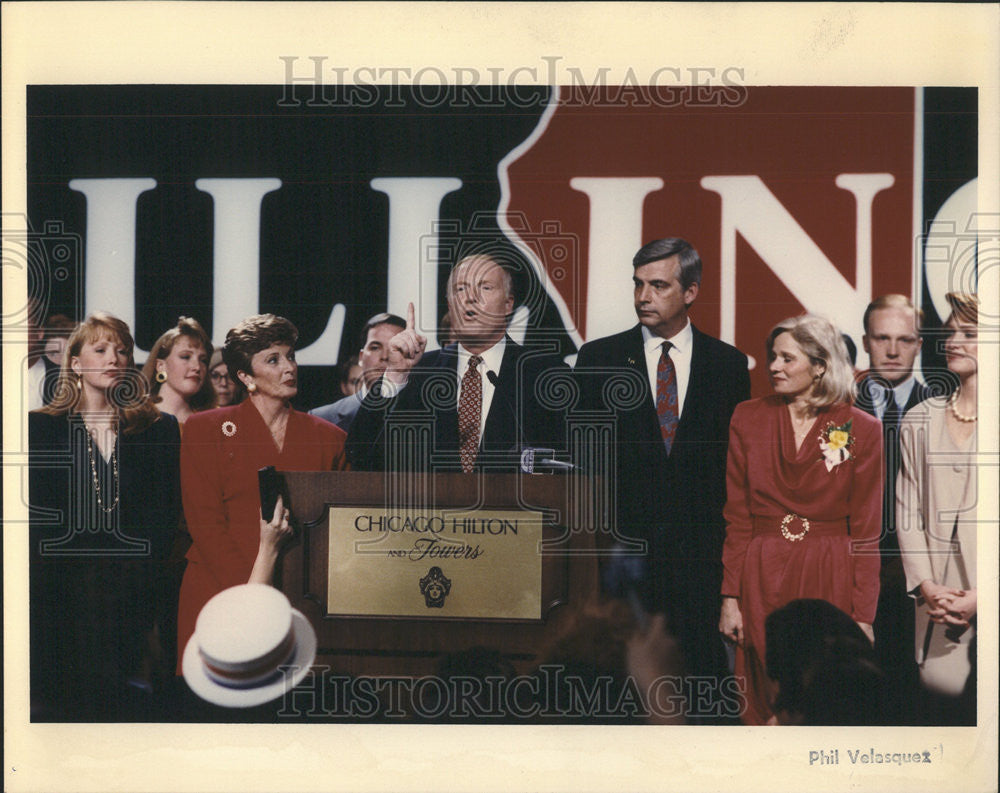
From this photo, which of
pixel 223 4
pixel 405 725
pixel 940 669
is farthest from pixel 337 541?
pixel 940 669

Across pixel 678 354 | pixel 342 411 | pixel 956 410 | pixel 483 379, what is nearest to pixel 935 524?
pixel 956 410

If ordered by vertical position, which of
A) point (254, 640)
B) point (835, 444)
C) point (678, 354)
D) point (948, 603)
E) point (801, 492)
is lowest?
point (254, 640)

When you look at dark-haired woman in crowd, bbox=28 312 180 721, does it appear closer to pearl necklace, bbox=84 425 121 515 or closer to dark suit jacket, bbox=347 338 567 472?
pearl necklace, bbox=84 425 121 515

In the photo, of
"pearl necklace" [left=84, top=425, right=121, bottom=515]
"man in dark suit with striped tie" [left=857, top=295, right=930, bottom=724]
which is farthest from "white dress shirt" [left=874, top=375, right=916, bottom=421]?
"pearl necklace" [left=84, top=425, right=121, bottom=515]

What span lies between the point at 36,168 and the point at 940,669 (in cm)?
277

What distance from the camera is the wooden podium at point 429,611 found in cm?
240

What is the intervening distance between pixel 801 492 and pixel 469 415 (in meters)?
0.90

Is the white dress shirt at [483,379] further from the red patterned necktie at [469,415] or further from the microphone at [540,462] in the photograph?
the microphone at [540,462]

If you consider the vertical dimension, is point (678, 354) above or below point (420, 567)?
above

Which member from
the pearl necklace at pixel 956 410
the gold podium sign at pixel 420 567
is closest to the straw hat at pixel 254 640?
the gold podium sign at pixel 420 567

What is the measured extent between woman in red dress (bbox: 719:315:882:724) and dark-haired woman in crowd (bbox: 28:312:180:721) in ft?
4.94

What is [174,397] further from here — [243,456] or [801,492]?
[801,492]

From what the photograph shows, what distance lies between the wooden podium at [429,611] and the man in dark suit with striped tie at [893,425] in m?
0.78

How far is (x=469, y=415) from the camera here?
2426 mm
